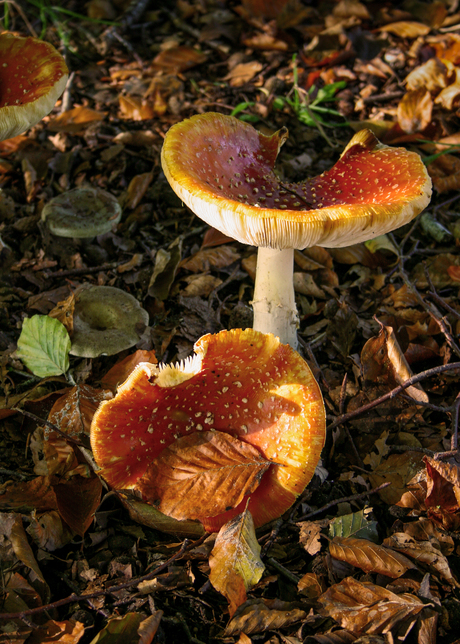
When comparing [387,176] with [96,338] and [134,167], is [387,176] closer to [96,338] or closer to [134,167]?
[96,338]

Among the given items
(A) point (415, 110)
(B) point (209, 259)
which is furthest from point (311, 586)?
(A) point (415, 110)

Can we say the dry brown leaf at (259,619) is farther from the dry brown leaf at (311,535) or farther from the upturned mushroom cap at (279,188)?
the upturned mushroom cap at (279,188)

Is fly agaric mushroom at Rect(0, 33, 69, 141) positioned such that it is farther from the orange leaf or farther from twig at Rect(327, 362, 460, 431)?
twig at Rect(327, 362, 460, 431)

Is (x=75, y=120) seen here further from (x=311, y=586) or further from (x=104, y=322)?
(x=311, y=586)

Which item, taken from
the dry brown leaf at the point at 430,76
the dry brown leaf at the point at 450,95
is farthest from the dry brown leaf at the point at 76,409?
the dry brown leaf at the point at 430,76

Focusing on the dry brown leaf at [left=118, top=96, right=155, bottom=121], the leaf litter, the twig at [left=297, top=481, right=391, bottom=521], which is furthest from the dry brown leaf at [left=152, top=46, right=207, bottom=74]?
the twig at [left=297, top=481, right=391, bottom=521]

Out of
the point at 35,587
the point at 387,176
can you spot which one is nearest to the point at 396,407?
the point at 387,176
